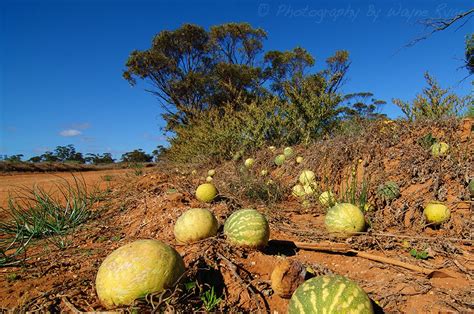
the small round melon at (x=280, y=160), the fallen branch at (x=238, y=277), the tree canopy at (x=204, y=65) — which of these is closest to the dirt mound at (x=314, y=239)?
the fallen branch at (x=238, y=277)

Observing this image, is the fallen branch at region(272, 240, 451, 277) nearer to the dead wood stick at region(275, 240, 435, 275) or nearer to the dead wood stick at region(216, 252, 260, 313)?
the dead wood stick at region(275, 240, 435, 275)

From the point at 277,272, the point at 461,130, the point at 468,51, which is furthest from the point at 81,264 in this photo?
the point at 468,51

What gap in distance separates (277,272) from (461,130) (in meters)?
4.60

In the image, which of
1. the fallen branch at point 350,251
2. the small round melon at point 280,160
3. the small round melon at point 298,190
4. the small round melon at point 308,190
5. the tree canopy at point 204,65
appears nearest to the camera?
the fallen branch at point 350,251

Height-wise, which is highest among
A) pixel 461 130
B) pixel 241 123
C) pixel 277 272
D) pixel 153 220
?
pixel 241 123

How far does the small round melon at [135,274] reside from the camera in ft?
6.17

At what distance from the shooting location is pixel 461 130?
5000mm

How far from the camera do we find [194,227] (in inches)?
120

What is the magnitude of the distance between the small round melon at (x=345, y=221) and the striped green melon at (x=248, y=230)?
0.86 m

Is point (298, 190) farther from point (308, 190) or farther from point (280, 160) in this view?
point (280, 160)

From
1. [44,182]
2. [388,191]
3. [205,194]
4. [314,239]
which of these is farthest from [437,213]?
[44,182]

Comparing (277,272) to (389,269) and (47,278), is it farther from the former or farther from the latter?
(47,278)

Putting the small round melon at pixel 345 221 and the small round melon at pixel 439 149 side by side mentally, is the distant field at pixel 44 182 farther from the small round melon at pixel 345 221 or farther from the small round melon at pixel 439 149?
the small round melon at pixel 439 149

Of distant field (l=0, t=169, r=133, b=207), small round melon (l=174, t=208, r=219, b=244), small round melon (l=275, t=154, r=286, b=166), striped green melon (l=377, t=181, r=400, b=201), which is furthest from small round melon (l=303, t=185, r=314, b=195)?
distant field (l=0, t=169, r=133, b=207)
